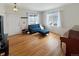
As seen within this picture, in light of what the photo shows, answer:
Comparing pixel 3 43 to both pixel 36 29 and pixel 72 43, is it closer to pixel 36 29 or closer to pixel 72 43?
pixel 36 29

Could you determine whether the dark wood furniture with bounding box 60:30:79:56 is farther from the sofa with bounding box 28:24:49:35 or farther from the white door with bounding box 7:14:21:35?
the white door with bounding box 7:14:21:35

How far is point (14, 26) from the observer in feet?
4.52

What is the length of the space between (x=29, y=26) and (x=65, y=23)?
1.82 feet

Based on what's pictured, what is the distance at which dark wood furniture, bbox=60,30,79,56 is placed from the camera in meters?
1.31

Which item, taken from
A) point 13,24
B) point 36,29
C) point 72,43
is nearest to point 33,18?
point 36,29

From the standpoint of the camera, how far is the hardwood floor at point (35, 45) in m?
1.32

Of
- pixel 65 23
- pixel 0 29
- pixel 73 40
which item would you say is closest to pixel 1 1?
pixel 0 29

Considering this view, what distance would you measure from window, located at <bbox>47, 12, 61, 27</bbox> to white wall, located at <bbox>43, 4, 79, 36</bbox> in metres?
0.06

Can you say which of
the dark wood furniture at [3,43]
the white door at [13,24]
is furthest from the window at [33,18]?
the dark wood furniture at [3,43]

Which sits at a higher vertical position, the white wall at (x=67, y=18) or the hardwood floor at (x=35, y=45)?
the white wall at (x=67, y=18)

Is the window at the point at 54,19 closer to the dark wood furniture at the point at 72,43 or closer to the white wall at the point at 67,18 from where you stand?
the white wall at the point at 67,18

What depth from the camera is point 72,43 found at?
1.36m

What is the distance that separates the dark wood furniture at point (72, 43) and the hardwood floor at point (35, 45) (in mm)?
118

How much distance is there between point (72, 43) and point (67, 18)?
1.25 feet
